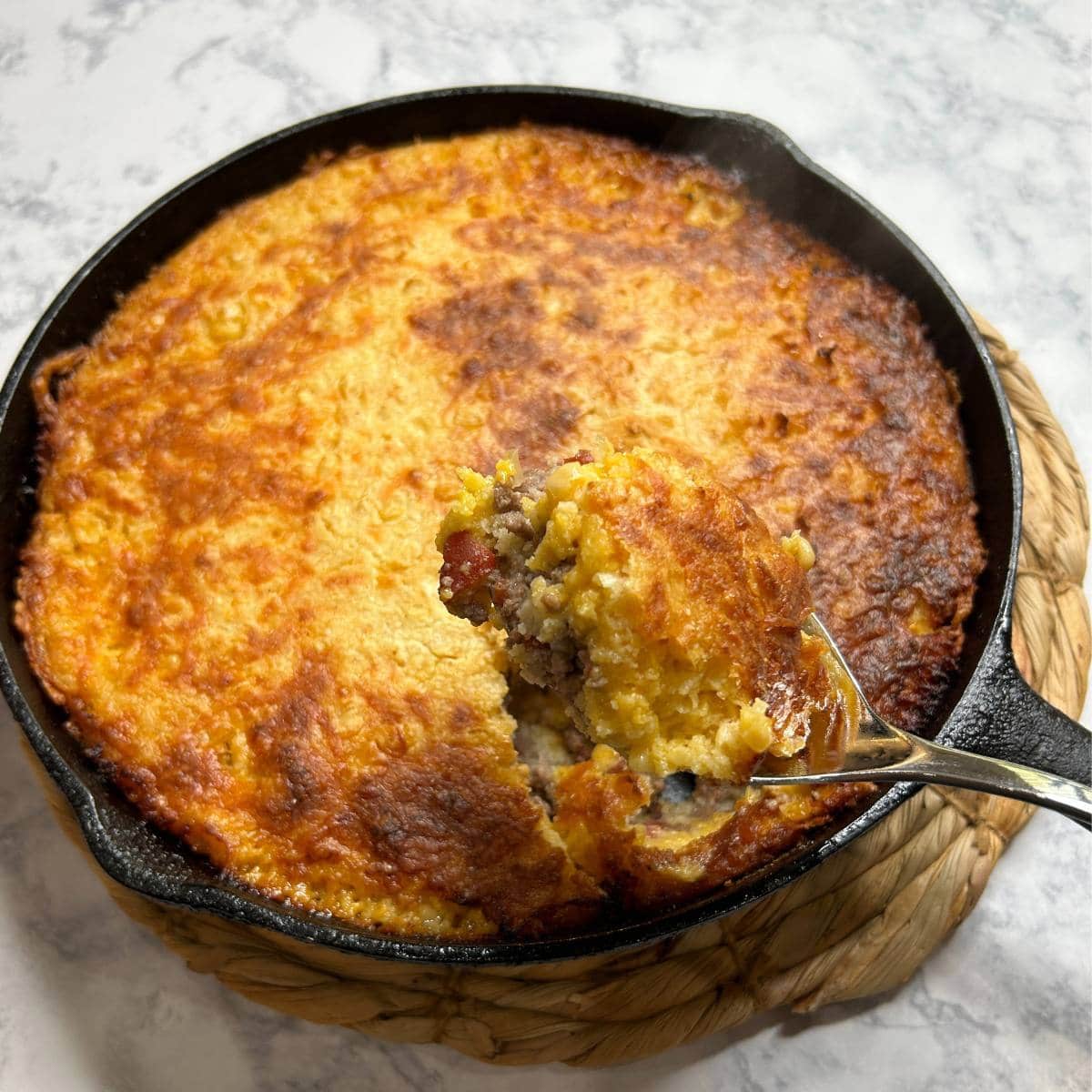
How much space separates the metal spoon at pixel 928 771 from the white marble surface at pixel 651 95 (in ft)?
3.44

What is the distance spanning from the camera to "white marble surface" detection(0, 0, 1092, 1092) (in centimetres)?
292

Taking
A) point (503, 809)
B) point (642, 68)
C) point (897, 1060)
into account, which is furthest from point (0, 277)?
point (897, 1060)

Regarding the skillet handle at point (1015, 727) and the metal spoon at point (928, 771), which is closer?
the metal spoon at point (928, 771)

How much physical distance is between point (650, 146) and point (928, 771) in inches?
79.2

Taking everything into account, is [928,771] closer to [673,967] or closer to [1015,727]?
[1015,727]

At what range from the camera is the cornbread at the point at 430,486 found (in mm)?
2457

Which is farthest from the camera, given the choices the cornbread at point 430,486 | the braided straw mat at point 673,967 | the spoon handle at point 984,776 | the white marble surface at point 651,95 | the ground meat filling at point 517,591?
the white marble surface at point 651,95

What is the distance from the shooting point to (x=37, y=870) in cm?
306

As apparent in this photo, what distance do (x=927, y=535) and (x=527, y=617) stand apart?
1112mm

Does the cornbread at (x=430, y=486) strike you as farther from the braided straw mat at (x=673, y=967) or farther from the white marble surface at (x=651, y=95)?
the white marble surface at (x=651, y=95)

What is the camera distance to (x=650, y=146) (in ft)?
11.1

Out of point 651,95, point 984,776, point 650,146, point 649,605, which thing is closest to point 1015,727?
point 984,776

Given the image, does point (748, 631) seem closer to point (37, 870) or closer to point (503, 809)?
point (503, 809)

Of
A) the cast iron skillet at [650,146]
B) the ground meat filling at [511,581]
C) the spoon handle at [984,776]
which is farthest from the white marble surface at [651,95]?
the ground meat filling at [511,581]
